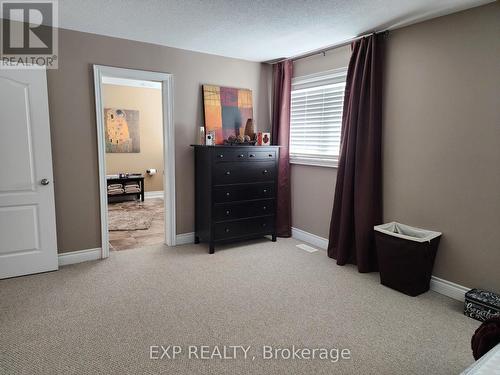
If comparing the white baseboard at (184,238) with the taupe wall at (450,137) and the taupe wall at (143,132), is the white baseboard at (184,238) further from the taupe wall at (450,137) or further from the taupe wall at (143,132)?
the taupe wall at (143,132)

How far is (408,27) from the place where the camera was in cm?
304

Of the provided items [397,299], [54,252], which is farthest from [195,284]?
[397,299]

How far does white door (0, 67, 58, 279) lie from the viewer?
9.77 ft

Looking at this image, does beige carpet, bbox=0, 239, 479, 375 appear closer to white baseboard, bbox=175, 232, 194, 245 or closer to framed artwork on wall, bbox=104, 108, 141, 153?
white baseboard, bbox=175, 232, 194, 245

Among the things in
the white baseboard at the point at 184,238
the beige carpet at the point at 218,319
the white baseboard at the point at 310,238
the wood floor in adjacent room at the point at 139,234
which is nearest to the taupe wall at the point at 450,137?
the beige carpet at the point at 218,319

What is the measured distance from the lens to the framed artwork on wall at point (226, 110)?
4.15m

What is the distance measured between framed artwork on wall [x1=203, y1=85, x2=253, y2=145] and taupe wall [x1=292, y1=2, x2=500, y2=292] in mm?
1862

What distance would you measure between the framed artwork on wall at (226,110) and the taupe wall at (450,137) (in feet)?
6.11

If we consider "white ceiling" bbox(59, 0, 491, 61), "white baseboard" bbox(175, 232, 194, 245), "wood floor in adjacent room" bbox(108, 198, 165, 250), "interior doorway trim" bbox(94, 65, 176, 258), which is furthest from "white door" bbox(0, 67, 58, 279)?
"white baseboard" bbox(175, 232, 194, 245)

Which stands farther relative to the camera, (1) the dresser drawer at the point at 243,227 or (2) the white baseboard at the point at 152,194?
(2) the white baseboard at the point at 152,194

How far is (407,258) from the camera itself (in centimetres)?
284

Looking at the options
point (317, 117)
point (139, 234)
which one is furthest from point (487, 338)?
point (139, 234)

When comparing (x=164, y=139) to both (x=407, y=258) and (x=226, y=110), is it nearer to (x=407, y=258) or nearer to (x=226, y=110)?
(x=226, y=110)

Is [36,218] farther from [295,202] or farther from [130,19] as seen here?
[295,202]
